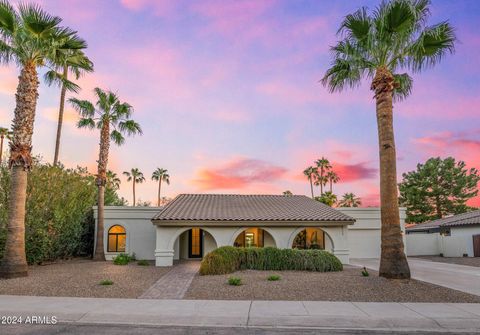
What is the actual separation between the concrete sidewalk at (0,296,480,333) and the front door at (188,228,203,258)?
42.9ft

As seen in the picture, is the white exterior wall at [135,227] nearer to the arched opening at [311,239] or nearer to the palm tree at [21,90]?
the palm tree at [21,90]

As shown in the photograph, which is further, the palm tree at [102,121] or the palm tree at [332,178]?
the palm tree at [332,178]

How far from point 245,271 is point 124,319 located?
7.72m

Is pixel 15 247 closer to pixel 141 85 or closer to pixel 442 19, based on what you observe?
pixel 141 85

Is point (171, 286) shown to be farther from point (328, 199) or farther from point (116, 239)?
point (328, 199)

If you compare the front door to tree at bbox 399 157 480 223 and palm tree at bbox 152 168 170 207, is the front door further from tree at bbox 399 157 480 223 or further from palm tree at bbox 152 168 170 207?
palm tree at bbox 152 168 170 207

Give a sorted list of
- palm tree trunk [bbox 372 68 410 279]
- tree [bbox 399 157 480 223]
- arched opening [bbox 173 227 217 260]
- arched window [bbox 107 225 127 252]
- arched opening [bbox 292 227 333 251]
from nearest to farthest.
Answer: palm tree trunk [bbox 372 68 410 279], arched opening [bbox 173 227 217 260], arched window [bbox 107 225 127 252], arched opening [bbox 292 227 333 251], tree [bbox 399 157 480 223]

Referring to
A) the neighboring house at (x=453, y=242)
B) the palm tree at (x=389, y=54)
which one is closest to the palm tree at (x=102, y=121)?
the palm tree at (x=389, y=54)

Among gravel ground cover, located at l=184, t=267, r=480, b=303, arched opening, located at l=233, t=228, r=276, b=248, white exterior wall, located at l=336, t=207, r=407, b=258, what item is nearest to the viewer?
gravel ground cover, located at l=184, t=267, r=480, b=303

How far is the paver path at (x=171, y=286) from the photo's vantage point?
34.0 ft

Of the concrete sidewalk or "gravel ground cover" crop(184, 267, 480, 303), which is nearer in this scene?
the concrete sidewalk

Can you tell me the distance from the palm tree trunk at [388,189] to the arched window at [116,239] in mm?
16456

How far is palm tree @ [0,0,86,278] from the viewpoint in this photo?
1313 centimetres

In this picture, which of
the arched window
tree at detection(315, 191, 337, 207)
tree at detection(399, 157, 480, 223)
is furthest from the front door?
tree at detection(399, 157, 480, 223)
